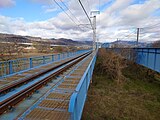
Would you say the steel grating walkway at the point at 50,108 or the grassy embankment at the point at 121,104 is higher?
the steel grating walkway at the point at 50,108

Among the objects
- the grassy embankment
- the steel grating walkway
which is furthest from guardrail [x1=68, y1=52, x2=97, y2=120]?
the grassy embankment

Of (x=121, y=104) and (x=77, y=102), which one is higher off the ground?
(x=77, y=102)

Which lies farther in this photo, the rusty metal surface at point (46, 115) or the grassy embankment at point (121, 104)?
the grassy embankment at point (121, 104)

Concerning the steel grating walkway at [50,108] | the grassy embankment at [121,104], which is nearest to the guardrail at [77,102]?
the steel grating walkway at [50,108]

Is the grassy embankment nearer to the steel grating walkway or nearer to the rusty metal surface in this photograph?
the steel grating walkway

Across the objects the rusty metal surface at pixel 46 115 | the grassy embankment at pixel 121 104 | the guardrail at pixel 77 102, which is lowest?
the grassy embankment at pixel 121 104

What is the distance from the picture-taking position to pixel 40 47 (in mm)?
60531

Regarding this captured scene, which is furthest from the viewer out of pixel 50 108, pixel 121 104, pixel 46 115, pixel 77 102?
pixel 121 104

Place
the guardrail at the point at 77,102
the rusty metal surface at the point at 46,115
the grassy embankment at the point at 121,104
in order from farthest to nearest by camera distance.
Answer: the grassy embankment at the point at 121,104 → the rusty metal surface at the point at 46,115 → the guardrail at the point at 77,102

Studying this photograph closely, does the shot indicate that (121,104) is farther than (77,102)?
Yes

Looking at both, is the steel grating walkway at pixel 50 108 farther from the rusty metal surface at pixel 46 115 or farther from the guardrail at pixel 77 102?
the guardrail at pixel 77 102

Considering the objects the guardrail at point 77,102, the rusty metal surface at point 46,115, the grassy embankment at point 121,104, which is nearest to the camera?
the guardrail at point 77,102

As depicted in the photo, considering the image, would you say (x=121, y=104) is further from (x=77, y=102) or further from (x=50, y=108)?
(x=77, y=102)

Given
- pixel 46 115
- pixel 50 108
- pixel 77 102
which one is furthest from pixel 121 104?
pixel 77 102
